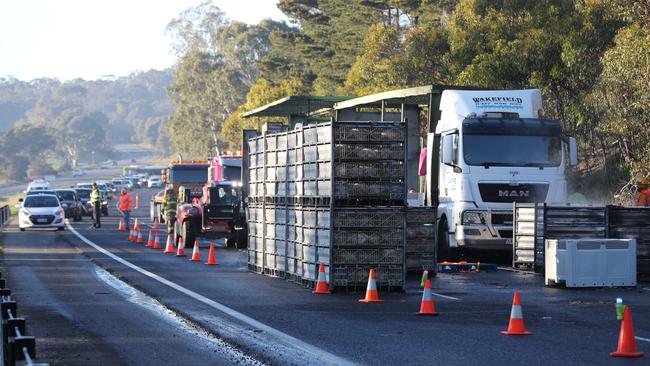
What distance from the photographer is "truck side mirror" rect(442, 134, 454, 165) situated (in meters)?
28.1

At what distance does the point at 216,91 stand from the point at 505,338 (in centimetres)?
Result: 11913

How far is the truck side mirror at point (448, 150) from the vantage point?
28078mm

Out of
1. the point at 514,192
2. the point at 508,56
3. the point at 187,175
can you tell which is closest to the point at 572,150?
the point at 514,192

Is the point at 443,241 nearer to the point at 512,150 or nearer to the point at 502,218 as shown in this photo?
the point at 502,218

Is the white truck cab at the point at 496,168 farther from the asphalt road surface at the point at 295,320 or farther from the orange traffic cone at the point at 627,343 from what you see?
the orange traffic cone at the point at 627,343

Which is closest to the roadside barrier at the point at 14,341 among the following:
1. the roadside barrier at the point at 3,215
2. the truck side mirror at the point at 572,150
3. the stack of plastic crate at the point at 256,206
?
the stack of plastic crate at the point at 256,206

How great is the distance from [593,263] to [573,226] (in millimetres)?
3789

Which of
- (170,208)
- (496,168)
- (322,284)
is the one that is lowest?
(322,284)

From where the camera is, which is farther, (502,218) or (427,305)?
(502,218)

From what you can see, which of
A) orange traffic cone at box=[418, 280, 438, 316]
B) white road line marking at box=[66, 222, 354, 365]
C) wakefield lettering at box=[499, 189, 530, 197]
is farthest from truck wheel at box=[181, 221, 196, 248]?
orange traffic cone at box=[418, 280, 438, 316]

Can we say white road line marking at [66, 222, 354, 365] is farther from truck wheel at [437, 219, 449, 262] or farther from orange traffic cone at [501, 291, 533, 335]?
truck wheel at [437, 219, 449, 262]

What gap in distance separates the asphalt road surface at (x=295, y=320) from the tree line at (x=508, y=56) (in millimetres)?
14656

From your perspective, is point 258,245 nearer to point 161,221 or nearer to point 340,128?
point 340,128

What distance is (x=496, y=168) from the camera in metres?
28.2
